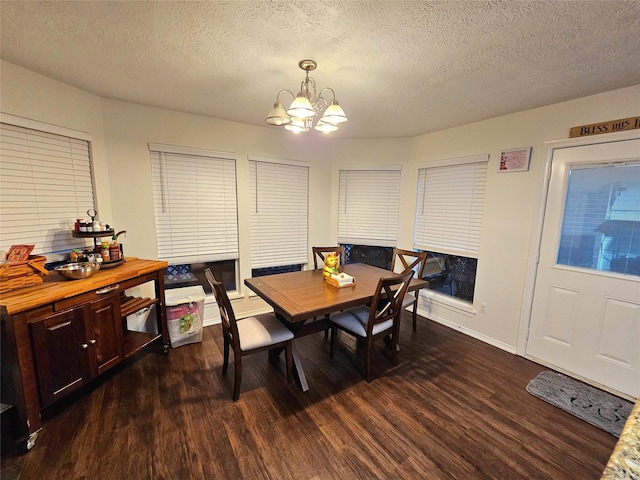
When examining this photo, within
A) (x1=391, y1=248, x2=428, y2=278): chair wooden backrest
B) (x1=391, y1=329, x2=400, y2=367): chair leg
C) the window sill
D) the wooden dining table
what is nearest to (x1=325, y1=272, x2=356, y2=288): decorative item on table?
the wooden dining table

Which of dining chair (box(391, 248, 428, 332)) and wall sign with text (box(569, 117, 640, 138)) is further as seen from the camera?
dining chair (box(391, 248, 428, 332))

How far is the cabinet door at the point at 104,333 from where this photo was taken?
76.1 inches

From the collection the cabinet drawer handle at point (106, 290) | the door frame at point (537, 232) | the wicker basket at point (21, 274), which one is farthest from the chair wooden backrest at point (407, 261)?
the wicker basket at point (21, 274)

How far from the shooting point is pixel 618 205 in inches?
84.6

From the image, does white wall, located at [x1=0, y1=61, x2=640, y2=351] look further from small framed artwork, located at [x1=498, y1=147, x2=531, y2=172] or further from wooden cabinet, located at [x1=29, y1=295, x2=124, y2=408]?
wooden cabinet, located at [x1=29, y1=295, x2=124, y2=408]

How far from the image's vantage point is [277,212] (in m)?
3.58

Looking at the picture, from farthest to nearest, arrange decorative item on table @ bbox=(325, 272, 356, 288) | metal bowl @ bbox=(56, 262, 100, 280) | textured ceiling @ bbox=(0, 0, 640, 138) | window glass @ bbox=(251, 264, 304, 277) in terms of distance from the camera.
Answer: window glass @ bbox=(251, 264, 304, 277) → decorative item on table @ bbox=(325, 272, 356, 288) → metal bowl @ bbox=(56, 262, 100, 280) → textured ceiling @ bbox=(0, 0, 640, 138)

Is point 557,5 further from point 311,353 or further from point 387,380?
point 311,353

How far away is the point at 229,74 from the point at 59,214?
1.84 meters

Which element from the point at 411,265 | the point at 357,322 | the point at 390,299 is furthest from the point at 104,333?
the point at 411,265

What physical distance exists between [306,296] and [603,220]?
2.55 meters

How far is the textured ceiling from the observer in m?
1.31

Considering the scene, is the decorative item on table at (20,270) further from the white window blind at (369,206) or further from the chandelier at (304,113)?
the white window blind at (369,206)

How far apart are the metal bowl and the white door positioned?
12.7 ft
